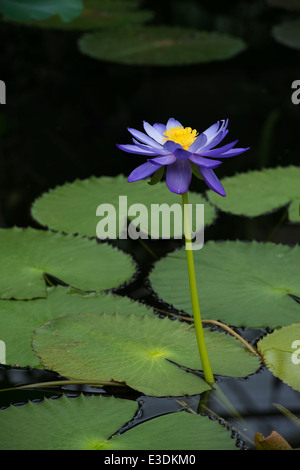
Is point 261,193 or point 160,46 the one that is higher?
point 160,46

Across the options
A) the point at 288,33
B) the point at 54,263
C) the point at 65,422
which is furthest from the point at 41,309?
the point at 288,33

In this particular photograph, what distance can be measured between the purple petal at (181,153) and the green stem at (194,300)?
72 millimetres

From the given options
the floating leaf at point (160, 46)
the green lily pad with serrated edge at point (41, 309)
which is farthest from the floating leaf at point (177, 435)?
the floating leaf at point (160, 46)

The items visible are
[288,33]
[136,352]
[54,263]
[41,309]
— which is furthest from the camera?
[288,33]

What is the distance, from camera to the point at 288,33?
3.43m

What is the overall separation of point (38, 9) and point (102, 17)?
140 centimetres

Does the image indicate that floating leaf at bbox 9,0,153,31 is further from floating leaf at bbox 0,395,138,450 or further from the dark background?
floating leaf at bbox 0,395,138,450

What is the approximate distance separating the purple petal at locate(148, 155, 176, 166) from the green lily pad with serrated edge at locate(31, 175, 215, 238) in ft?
2.30

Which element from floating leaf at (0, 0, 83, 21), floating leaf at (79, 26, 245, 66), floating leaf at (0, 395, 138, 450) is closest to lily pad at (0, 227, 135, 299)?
floating leaf at (0, 395, 138, 450)

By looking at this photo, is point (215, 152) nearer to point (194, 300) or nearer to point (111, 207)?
point (194, 300)

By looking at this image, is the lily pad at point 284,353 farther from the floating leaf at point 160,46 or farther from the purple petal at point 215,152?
the floating leaf at point 160,46

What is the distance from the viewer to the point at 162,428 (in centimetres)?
101

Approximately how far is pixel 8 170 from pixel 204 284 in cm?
99
